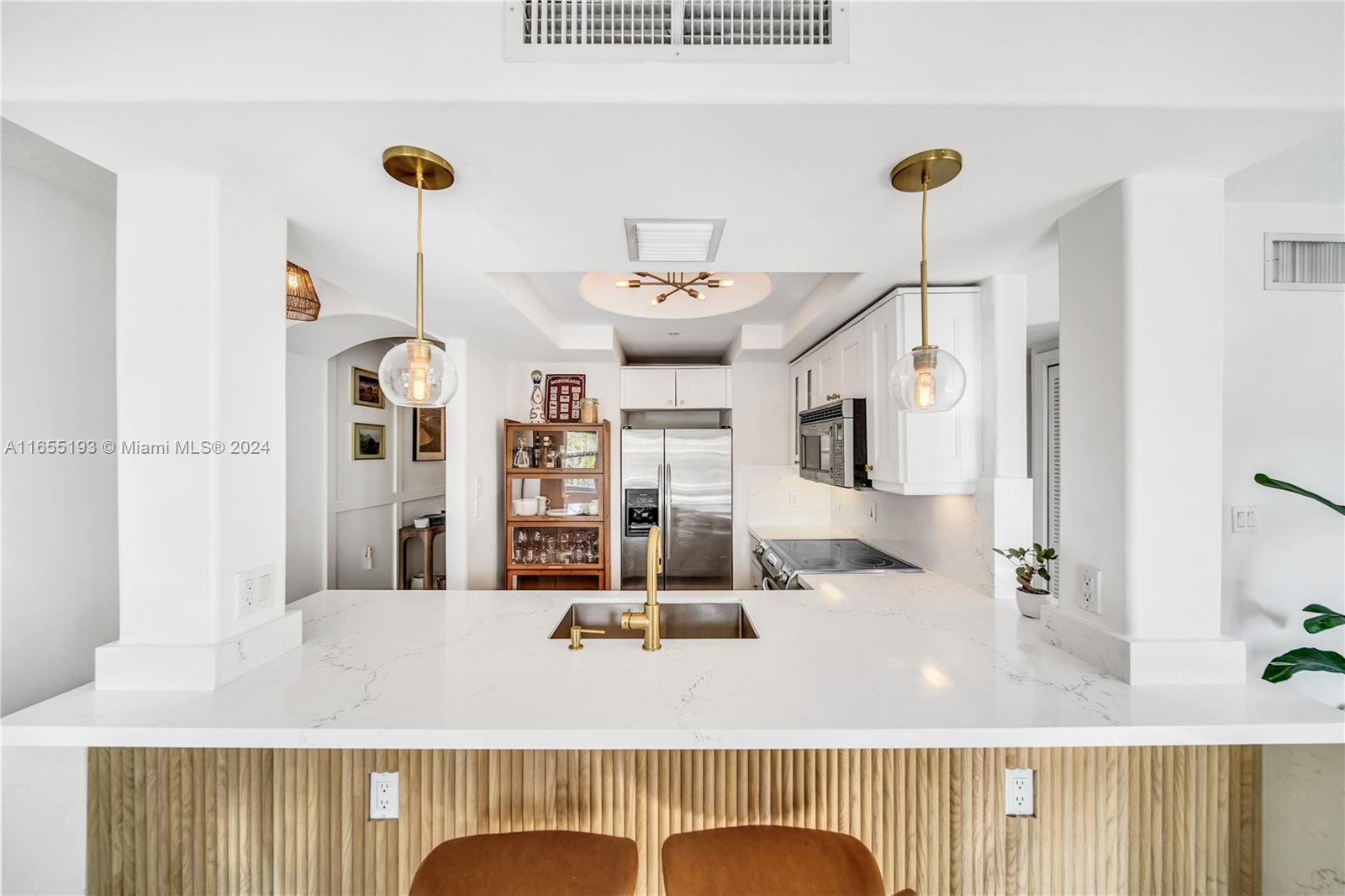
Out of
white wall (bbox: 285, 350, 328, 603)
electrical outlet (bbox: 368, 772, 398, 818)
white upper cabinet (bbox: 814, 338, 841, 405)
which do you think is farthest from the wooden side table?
white upper cabinet (bbox: 814, 338, 841, 405)

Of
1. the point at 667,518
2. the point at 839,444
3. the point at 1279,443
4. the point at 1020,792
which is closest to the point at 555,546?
the point at 667,518

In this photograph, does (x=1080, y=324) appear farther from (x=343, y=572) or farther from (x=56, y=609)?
(x=343, y=572)

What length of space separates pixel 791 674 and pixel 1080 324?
49.7 inches

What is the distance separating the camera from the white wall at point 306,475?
10.6 feet

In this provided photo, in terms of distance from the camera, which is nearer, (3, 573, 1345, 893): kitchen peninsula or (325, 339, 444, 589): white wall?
(3, 573, 1345, 893): kitchen peninsula

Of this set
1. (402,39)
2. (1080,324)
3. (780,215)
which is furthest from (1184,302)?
(402,39)

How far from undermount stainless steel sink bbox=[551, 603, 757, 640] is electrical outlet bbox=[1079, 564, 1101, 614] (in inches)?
43.2

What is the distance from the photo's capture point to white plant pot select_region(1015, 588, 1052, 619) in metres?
1.73

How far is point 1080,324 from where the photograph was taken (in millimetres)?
1425

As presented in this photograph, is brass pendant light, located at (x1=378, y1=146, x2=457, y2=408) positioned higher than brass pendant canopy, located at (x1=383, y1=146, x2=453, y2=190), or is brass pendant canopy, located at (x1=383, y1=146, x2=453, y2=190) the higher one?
brass pendant canopy, located at (x1=383, y1=146, x2=453, y2=190)

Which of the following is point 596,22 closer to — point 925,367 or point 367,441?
point 925,367

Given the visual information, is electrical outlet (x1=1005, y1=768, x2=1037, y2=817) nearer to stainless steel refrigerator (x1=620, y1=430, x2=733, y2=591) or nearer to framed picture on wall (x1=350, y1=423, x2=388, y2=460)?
stainless steel refrigerator (x1=620, y1=430, x2=733, y2=591)

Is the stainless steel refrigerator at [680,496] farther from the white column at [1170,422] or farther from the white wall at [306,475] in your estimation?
the white column at [1170,422]

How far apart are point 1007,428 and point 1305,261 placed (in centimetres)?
107
